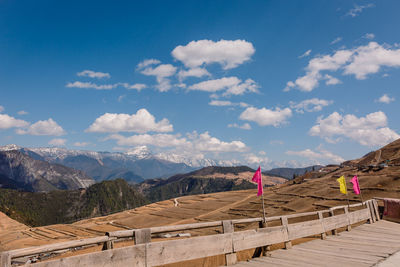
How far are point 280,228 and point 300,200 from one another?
48.3m

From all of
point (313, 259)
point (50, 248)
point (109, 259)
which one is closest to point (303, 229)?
point (313, 259)

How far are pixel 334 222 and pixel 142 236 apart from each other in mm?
10953

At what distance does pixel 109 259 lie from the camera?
5996 mm

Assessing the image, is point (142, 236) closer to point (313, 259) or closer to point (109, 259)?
point (109, 259)

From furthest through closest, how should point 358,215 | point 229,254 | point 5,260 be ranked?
point 358,215 → point 229,254 → point 5,260

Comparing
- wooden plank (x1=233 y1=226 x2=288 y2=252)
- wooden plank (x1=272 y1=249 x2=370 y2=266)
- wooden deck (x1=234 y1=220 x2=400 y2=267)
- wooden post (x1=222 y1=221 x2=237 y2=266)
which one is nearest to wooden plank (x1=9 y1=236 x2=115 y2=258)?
wooden post (x1=222 y1=221 x2=237 y2=266)

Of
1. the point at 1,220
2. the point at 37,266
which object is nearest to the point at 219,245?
the point at 37,266

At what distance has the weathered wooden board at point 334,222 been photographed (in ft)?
43.0

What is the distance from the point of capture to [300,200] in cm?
5456

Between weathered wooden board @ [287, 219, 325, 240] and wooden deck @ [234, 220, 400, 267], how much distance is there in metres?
0.43

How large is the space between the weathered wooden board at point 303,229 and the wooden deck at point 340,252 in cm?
43

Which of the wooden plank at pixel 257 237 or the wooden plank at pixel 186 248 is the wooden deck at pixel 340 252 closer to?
the wooden plank at pixel 257 237

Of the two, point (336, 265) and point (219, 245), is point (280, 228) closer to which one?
point (336, 265)

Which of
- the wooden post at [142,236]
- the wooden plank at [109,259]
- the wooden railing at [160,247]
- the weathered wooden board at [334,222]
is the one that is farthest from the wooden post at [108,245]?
the weathered wooden board at [334,222]
